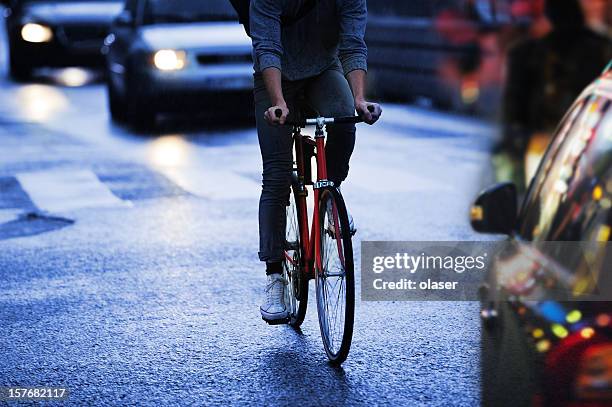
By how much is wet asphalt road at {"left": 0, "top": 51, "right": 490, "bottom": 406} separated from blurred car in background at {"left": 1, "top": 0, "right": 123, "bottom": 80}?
26.4 feet

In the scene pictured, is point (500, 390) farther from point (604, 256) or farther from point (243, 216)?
point (243, 216)

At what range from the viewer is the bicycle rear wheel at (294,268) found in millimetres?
5602

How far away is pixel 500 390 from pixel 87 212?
17.2 ft

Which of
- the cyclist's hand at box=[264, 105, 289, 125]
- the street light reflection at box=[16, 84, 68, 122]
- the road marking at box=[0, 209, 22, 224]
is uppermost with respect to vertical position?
the cyclist's hand at box=[264, 105, 289, 125]

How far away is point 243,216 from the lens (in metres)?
9.07

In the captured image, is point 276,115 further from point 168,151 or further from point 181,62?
point 181,62

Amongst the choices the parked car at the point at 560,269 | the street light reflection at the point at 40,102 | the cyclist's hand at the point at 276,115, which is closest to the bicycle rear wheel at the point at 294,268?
the cyclist's hand at the point at 276,115

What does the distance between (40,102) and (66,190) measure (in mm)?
8672

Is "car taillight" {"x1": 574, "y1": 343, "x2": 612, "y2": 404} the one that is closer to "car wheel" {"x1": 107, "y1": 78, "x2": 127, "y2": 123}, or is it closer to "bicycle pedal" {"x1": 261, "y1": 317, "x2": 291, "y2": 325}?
"bicycle pedal" {"x1": 261, "y1": 317, "x2": 291, "y2": 325}

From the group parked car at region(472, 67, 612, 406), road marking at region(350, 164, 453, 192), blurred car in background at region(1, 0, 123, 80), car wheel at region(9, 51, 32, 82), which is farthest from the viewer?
car wheel at region(9, 51, 32, 82)

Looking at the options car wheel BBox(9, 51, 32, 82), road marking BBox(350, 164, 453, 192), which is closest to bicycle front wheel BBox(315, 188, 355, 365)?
road marking BBox(350, 164, 453, 192)

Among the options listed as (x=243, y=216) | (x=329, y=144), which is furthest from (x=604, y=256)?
(x=243, y=216)

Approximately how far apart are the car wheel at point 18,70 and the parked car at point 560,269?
737 inches

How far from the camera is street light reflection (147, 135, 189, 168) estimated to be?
12195mm
